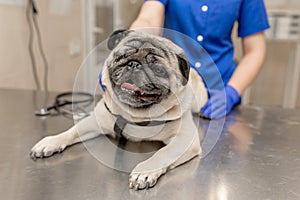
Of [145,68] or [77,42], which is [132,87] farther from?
[77,42]

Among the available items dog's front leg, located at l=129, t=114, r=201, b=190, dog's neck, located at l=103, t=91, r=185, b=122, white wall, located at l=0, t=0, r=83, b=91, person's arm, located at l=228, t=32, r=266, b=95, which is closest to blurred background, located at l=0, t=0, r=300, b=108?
white wall, located at l=0, t=0, r=83, b=91

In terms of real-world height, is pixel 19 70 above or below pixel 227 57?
below

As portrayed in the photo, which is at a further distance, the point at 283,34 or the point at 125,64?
the point at 283,34

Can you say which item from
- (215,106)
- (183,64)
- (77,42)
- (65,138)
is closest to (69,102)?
(65,138)

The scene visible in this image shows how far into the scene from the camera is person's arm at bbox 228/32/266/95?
102 centimetres

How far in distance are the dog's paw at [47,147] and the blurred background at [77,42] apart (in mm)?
196

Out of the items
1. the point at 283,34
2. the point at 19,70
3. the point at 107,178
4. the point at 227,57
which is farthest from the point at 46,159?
the point at 283,34

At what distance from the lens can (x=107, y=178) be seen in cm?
57

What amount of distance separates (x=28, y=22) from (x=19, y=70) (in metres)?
0.21

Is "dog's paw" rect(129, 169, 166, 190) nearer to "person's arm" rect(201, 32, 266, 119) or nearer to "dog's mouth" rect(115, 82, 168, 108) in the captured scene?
"dog's mouth" rect(115, 82, 168, 108)

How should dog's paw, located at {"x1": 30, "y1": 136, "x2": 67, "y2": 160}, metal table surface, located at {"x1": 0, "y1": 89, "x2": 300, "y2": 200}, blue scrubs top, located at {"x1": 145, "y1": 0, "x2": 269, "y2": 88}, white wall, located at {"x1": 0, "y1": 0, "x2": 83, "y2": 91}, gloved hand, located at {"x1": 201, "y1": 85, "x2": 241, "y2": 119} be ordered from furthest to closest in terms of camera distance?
white wall, located at {"x1": 0, "y1": 0, "x2": 83, "y2": 91} → blue scrubs top, located at {"x1": 145, "y1": 0, "x2": 269, "y2": 88} → gloved hand, located at {"x1": 201, "y1": 85, "x2": 241, "y2": 119} → dog's paw, located at {"x1": 30, "y1": 136, "x2": 67, "y2": 160} → metal table surface, located at {"x1": 0, "y1": 89, "x2": 300, "y2": 200}

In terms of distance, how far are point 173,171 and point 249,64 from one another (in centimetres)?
59

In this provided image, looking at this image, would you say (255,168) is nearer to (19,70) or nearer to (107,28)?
(19,70)

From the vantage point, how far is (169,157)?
61 centimetres
